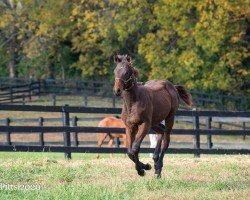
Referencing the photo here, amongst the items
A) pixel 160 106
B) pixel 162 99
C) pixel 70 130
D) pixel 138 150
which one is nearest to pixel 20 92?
pixel 70 130

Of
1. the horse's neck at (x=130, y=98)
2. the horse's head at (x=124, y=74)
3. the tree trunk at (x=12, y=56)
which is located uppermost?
the horse's head at (x=124, y=74)

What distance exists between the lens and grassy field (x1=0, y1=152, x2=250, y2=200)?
11570 millimetres

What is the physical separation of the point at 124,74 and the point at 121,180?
179 centimetres

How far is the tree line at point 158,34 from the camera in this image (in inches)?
1419

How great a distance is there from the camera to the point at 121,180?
44.0ft

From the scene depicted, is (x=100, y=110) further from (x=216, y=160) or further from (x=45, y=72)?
(x=45, y=72)

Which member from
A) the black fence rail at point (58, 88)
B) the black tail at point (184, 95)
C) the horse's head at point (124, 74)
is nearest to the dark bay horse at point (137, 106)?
the horse's head at point (124, 74)

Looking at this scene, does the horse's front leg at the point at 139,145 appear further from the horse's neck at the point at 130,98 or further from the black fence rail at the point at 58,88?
the black fence rail at the point at 58,88

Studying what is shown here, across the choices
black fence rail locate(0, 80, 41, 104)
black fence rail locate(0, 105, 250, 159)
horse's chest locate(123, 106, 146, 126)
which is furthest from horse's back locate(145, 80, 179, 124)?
black fence rail locate(0, 80, 41, 104)

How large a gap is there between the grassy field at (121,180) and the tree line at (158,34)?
1934 centimetres

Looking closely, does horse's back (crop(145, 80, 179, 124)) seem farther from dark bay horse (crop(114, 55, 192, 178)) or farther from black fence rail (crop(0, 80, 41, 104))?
black fence rail (crop(0, 80, 41, 104))

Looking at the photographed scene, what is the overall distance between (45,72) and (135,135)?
43398 mm

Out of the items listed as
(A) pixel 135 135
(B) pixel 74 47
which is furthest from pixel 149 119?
(B) pixel 74 47

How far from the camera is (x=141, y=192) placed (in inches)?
467
